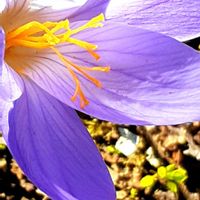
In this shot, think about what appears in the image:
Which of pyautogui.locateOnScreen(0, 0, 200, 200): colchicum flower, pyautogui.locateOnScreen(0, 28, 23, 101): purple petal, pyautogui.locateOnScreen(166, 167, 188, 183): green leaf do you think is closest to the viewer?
pyautogui.locateOnScreen(0, 28, 23, 101): purple petal

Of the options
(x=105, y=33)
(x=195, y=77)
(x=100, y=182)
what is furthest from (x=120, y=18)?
(x=100, y=182)

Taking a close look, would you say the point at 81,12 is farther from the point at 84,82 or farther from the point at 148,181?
the point at 148,181

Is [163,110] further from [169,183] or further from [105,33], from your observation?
[169,183]

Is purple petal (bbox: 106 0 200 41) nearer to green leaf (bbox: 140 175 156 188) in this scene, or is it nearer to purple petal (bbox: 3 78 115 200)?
purple petal (bbox: 3 78 115 200)

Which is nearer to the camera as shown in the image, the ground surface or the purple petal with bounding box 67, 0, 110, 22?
the purple petal with bounding box 67, 0, 110, 22

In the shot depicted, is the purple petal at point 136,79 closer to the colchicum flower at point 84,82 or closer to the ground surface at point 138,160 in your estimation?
the colchicum flower at point 84,82

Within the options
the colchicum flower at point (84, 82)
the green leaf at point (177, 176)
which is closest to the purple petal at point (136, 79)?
the colchicum flower at point (84, 82)

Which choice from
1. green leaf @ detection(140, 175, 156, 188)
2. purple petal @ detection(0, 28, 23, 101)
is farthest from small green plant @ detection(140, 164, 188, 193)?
purple petal @ detection(0, 28, 23, 101)

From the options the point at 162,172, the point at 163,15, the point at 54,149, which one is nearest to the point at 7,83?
the point at 54,149
